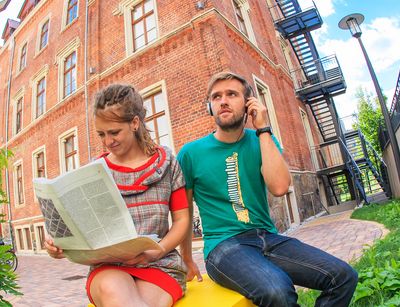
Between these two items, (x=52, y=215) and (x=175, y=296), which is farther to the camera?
(x=175, y=296)

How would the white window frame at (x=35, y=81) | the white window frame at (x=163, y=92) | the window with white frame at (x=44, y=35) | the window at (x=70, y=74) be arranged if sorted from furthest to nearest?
the window with white frame at (x=44, y=35)
the white window frame at (x=35, y=81)
the window at (x=70, y=74)
the white window frame at (x=163, y=92)

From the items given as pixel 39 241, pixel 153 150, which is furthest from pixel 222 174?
pixel 39 241

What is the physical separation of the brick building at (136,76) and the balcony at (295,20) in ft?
1.58

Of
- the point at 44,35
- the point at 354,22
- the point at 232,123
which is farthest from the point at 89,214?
the point at 44,35

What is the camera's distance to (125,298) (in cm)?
125

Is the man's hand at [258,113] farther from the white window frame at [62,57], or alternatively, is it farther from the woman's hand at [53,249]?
the white window frame at [62,57]

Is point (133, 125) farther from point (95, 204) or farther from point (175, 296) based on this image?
point (175, 296)

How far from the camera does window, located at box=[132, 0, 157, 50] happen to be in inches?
372

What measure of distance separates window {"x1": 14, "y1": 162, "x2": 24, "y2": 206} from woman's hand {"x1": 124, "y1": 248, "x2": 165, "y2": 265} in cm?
1594

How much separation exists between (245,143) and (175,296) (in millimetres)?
1087

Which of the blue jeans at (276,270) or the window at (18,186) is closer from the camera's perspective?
the blue jeans at (276,270)

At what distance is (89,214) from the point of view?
1242 mm

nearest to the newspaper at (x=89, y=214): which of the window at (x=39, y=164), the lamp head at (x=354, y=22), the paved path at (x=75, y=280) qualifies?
the paved path at (x=75, y=280)

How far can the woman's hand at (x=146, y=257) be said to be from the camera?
56.8 inches
